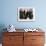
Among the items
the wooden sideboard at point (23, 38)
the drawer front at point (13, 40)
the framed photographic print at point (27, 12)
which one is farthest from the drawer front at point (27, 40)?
the framed photographic print at point (27, 12)

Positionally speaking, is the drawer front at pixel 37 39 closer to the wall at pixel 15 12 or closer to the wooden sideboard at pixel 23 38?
the wooden sideboard at pixel 23 38

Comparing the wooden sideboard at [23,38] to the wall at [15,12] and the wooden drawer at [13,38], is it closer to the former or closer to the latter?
the wooden drawer at [13,38]

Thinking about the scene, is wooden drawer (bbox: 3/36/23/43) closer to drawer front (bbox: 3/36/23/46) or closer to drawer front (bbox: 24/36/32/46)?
drawer front (bbox: 3/36/23/46)

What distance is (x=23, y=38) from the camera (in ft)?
12.3

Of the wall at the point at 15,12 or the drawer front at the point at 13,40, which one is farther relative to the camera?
the wall at the point at 15,12

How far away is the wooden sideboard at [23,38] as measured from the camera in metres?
3.75

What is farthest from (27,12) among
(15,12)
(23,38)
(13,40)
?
(13,40)

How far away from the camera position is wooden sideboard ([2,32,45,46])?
12.3ft

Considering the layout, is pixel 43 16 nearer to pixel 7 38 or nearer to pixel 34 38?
pixel 34 38

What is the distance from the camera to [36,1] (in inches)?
167

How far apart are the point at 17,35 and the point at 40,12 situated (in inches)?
44.6

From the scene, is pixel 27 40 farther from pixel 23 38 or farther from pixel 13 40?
pixel 13 40

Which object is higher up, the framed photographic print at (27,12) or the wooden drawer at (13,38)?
the framed photographic print at (27,12)

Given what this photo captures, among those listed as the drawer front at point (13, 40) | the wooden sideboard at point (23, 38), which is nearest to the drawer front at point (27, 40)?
the wooden sideboard at point (23, 38)
